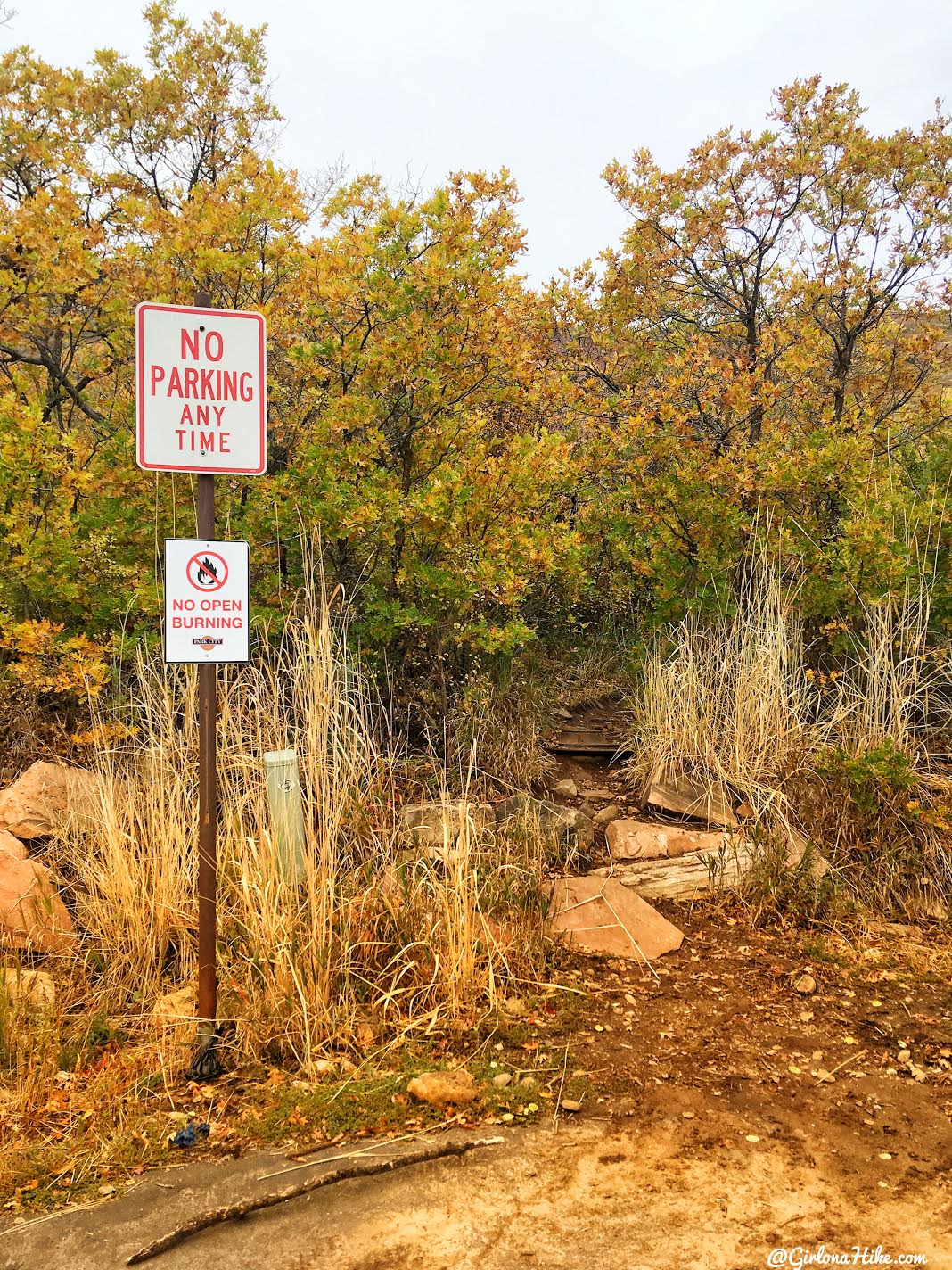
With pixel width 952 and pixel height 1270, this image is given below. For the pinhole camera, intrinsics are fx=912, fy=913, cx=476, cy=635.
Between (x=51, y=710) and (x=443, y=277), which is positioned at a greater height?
Answer: (x=443, y=277)

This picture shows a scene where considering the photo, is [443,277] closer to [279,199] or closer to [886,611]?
[279,199]

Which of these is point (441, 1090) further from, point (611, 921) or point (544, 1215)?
point (611, 921)

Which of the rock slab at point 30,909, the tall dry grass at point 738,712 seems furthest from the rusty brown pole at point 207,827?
the tall dry grass at point 738,712

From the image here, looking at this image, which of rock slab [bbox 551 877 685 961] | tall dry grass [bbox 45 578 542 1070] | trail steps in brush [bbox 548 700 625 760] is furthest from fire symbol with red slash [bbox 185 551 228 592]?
trail steps in brush [bbox 548 700 625 760]

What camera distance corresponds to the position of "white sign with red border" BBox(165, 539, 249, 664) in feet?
10.5

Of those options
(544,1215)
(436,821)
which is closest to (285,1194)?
(544,1215)

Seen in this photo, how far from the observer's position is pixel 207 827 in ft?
10.9

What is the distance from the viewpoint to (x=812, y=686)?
6.44m

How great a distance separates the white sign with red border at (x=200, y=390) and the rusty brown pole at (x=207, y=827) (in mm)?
108

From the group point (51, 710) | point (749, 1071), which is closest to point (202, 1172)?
point (749, 1071)

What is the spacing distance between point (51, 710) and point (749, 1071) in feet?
14.7

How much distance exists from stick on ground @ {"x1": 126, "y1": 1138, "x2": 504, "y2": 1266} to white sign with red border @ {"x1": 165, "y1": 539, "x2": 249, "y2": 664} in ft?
5.55

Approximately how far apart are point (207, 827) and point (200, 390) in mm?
1568

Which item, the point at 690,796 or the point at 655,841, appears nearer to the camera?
the point at 655,841
